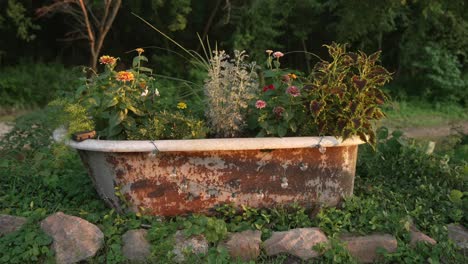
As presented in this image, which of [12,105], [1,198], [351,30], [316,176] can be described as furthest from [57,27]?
[316,176]

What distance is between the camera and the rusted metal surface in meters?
3.55

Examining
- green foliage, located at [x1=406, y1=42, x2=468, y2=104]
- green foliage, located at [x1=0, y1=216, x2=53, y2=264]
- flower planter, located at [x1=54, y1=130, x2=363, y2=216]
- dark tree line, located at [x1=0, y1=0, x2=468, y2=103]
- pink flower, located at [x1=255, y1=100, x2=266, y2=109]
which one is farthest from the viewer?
green foliage, located at [x1=406, y1=42, x2=468, y2=104]

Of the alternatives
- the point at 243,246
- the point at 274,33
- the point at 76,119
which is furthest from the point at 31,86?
the point at 243,246

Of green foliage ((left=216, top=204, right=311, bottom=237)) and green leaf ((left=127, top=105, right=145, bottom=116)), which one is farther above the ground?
green leaf ((left=127, top=105, right=145, bottom=116))

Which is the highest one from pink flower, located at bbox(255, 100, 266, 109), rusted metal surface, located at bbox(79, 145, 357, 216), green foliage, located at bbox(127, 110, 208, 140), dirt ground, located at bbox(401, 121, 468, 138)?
pink flower, located at bbox(255, 100, 266, 109)

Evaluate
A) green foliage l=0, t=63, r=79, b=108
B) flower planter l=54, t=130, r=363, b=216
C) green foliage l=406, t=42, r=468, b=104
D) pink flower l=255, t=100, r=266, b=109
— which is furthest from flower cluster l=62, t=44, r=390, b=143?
green foliage l=406, t=42, r=468, b=104

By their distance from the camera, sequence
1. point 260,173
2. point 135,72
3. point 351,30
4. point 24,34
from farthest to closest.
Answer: point 24,34, point 351,30, point 135,72, point 260,173

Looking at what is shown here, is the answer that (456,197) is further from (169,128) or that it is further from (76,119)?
(76,119)

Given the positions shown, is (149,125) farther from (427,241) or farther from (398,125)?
(398,125)

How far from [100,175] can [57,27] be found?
1096 cm

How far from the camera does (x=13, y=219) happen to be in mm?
3543

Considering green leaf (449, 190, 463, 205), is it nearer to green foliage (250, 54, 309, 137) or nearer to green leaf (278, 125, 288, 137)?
green foliage (250, 54, 309, 137)

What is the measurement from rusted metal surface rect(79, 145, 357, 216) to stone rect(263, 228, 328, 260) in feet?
1.04

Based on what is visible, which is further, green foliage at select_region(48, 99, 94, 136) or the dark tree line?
the dark tree line
